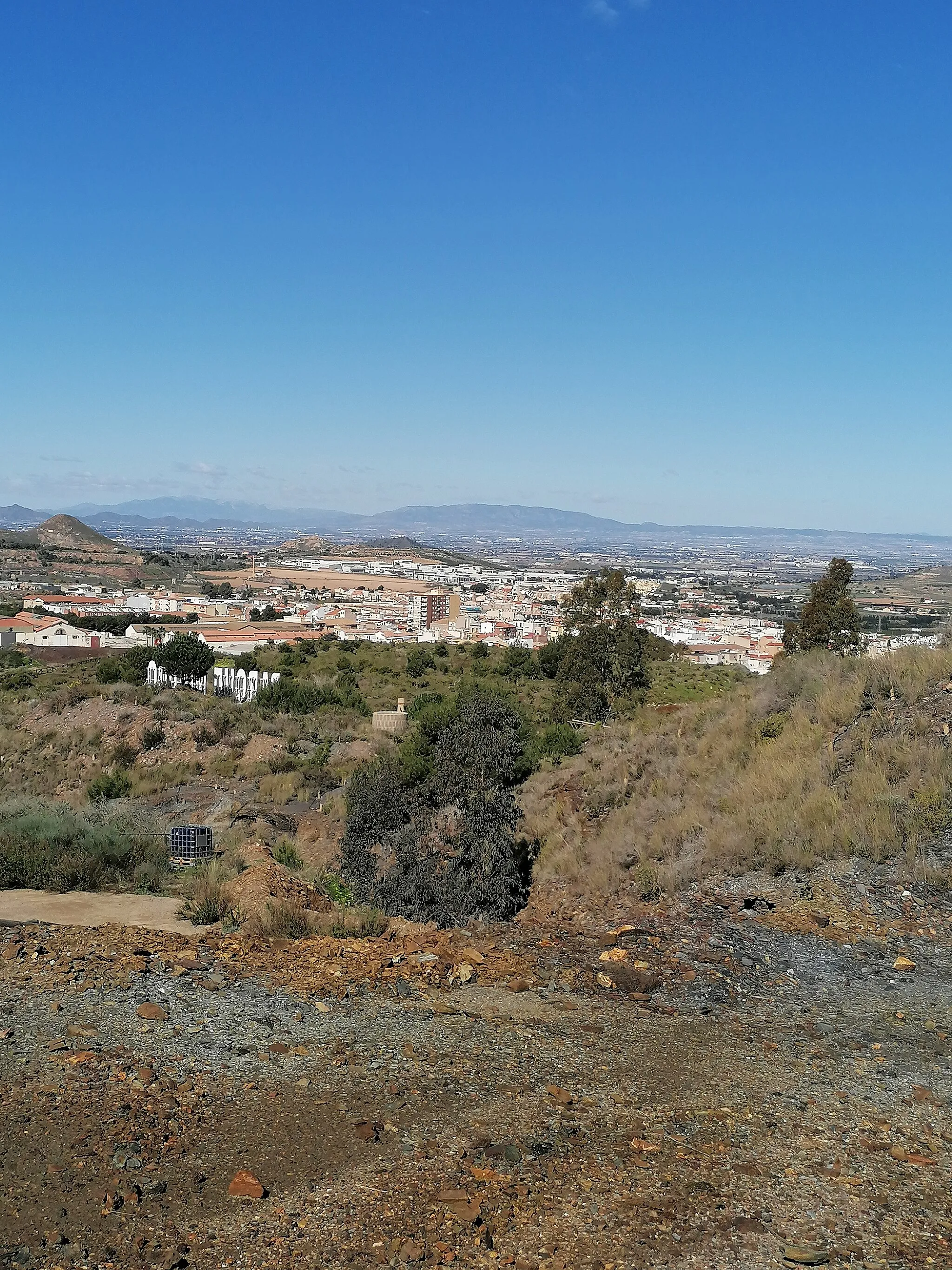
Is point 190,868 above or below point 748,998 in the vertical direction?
below

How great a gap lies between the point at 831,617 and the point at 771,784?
16.6 metres

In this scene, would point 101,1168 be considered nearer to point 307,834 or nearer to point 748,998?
point 748,998

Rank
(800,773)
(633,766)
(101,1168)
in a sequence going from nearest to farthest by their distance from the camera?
(101,1168) → (800,773) → (633,766)

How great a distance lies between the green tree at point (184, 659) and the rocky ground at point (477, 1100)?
3118 cm

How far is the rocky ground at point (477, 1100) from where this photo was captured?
385 centimetres

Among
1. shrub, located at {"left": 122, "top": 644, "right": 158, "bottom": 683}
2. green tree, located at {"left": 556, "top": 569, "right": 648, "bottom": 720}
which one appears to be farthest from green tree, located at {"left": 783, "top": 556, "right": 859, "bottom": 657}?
shrub, located at {"left": 122, "top": 644, "right": 158, "bottom": 683}

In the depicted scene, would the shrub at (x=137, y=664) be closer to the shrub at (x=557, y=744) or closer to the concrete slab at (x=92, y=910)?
the shrub at (x=557, y=744)

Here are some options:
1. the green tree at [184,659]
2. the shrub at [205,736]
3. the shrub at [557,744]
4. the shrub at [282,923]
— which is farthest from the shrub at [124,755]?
the shrub at [282,923]

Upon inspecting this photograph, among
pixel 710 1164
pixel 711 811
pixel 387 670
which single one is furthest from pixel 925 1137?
pixel 387 670

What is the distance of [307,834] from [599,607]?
12.3m

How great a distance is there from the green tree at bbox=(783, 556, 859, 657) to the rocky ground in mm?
19066

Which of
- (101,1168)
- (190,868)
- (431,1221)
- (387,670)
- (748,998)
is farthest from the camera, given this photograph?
(387,670)

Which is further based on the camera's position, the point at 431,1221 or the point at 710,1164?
the point at 710,1164

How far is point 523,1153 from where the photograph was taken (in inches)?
174
